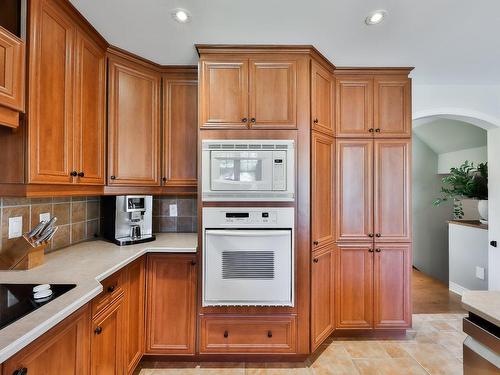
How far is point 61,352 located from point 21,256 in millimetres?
682

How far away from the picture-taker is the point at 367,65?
238cm

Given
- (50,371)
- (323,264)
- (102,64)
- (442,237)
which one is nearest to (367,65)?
(323,264)

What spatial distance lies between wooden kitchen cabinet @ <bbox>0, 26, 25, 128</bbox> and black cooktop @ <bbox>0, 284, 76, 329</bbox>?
75 centimetres

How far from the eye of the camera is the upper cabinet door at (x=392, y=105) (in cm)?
243

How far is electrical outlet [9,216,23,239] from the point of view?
62.1 inches

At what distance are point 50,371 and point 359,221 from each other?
2.28 meters

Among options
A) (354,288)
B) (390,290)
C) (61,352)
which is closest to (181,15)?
(61,352)

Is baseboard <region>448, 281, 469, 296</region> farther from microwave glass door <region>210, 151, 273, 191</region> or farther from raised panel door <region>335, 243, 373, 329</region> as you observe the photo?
microwave glass door <region>210, 151, 273, 191</region>

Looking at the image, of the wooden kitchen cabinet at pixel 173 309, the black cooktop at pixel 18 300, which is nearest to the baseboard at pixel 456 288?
the wooden kitchen cabinet at pixel 173 309

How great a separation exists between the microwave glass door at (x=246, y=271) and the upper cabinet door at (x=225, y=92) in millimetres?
876

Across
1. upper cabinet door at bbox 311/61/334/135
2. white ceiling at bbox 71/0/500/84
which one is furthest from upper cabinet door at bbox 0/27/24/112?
upper cabinet door at bbox 311/61/334/135

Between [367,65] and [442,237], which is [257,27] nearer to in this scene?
[367,65]

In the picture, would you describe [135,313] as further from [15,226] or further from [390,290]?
[390,290]

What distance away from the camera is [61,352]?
1.11 meters
